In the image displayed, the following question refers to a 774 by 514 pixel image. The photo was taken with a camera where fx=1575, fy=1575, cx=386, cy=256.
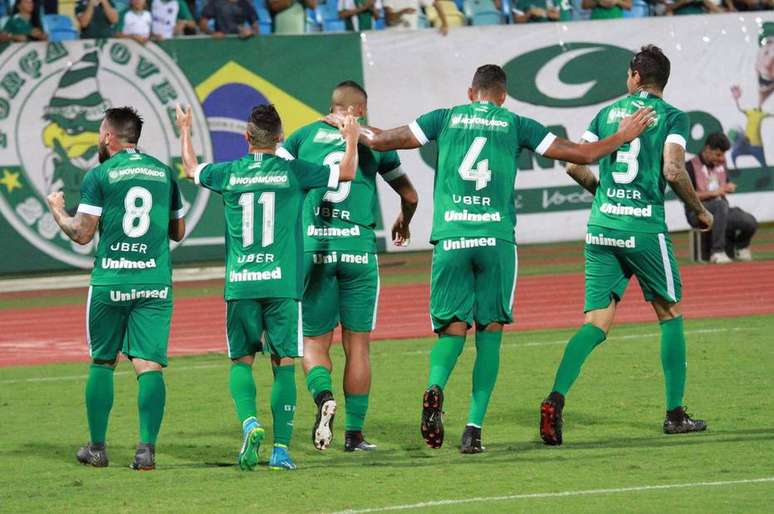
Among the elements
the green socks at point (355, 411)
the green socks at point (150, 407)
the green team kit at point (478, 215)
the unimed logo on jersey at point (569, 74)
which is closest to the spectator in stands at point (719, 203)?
the unimed logo on jersey at point (569, 74)

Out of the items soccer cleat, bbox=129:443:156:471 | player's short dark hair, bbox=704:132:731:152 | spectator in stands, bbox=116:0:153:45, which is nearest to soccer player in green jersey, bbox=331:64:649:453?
soccer cleat, bbox=129:443:156:471

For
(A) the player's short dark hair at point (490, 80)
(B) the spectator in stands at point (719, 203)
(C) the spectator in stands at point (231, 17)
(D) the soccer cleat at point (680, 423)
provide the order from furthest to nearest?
(C) the spectator in stands at point (231, 17)
(B) the spectator in stands at point (719, 203)
(D) the soccer cleat at point (680, 423)
(A) the player's short dark hair at point (490, 80)

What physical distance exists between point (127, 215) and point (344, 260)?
1.36 m

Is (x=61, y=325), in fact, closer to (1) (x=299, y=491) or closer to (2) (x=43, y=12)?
(2) (x=43, y=12)

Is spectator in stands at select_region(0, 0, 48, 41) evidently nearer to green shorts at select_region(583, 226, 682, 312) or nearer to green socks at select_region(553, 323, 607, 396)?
green shorts at select_region(583, 226, 682, 312)

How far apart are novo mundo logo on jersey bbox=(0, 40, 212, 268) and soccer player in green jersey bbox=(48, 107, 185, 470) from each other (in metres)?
11.8

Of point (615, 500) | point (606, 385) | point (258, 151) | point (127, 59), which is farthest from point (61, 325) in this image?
point (615, 500)

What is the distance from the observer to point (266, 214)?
9062 millimetres

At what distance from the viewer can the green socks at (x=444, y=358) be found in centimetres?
936

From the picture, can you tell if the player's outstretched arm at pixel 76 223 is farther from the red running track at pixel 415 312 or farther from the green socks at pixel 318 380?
the red running track at pixel 415 312

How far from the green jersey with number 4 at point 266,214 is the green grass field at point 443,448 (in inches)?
43.4

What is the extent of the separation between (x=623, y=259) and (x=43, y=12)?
13692 millimetres

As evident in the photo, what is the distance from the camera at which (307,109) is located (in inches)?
880

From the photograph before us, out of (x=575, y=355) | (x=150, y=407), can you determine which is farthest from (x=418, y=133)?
(x=150, y=407)
